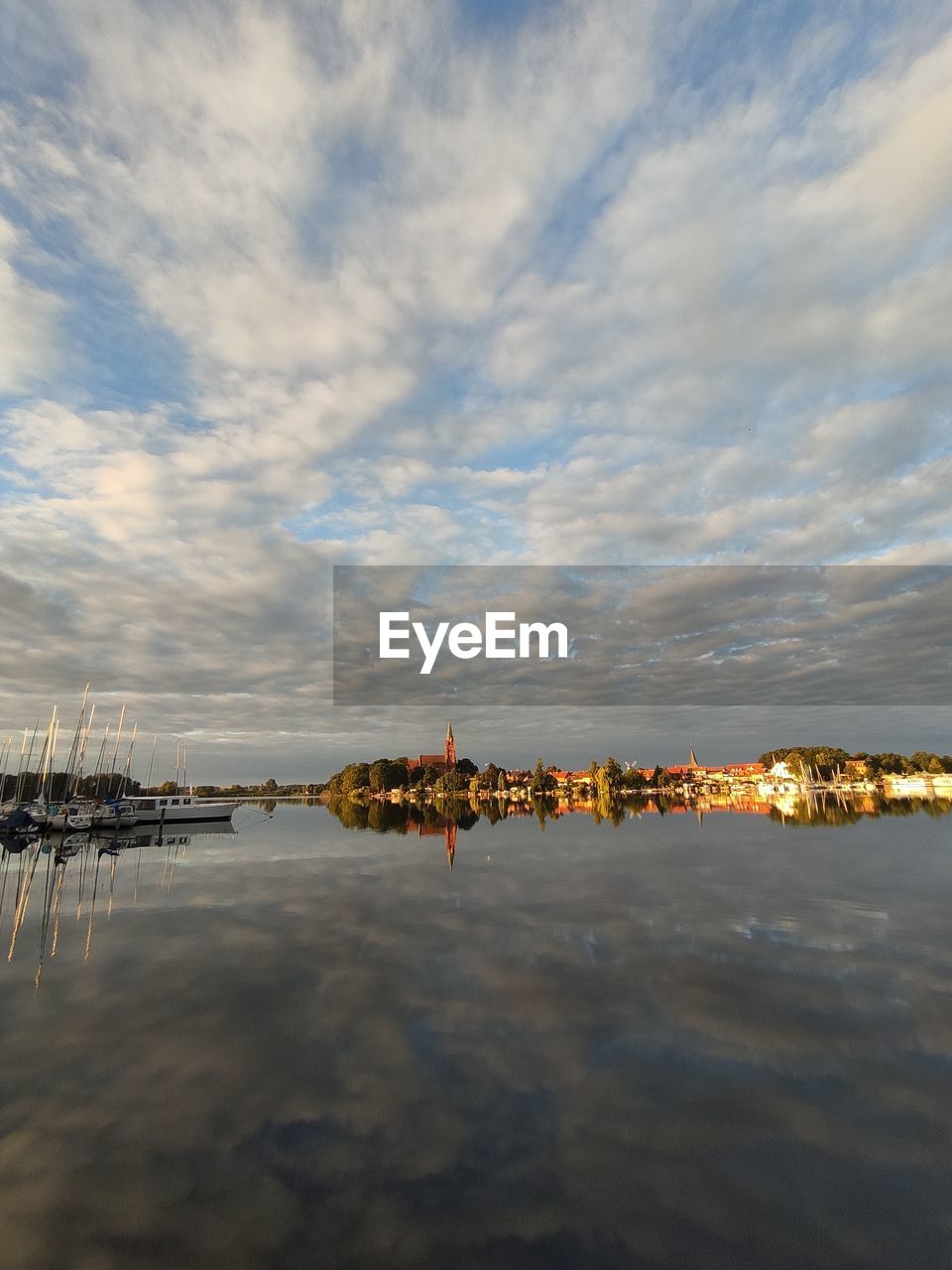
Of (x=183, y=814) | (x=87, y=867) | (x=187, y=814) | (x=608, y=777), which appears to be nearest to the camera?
(x=87, y=867)

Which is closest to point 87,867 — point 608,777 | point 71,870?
point 71,870

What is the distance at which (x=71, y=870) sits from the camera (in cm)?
4041

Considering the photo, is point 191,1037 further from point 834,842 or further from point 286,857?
point 834,842

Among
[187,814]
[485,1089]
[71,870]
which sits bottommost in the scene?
[485,1089]

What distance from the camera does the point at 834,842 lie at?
45.6 metres

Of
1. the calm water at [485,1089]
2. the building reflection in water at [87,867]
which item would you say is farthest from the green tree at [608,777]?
the calm water at [485,1089]

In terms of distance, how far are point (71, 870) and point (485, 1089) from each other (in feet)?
135

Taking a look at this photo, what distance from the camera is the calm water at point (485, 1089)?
293 inches

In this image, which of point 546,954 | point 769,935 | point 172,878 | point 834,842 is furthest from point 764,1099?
point 834,842

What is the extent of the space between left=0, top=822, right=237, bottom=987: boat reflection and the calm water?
5.69 ft

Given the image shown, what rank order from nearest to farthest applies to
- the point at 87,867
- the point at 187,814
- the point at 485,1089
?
the point at 485,1089 → the point at 87,867 → the point at 187,814

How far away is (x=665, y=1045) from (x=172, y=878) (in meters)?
32.8

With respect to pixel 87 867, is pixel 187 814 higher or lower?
higher

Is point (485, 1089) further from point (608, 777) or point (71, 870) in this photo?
point (608, 777)
